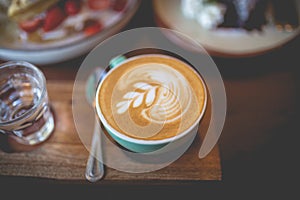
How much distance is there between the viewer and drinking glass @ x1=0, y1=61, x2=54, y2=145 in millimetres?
644

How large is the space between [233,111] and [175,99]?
0.66ft

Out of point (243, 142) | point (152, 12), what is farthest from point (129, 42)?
point (243, 142)

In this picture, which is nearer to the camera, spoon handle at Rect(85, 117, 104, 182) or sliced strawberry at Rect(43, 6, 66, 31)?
spoon handle at Rect(85, 117, 104, 182)

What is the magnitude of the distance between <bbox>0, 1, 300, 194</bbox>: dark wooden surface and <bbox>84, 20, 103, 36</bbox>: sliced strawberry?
0.26 ft

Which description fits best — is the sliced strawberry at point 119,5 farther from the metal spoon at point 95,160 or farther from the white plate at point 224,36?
the metal spoon at point 95,160

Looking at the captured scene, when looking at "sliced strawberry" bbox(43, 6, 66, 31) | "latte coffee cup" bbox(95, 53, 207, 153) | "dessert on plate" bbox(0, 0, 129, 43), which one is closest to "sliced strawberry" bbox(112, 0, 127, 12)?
"dessert on plate" bbox(0, 0, 129, 43)

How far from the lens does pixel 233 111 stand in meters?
0.76

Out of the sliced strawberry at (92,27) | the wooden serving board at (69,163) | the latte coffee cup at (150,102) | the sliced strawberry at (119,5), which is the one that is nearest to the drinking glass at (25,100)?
the wooden serving board at (69,163)

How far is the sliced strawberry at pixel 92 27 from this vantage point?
875mm

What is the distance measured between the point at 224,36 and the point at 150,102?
37cm

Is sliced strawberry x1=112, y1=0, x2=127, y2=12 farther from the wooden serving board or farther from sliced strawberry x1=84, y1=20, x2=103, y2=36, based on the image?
the wooden serving board

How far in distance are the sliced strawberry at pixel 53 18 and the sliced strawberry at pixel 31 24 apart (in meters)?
0.02

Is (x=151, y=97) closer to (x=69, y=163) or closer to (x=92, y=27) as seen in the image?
(x=69, y=163)

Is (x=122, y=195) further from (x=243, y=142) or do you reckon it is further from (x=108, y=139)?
(x=243, y=142)
